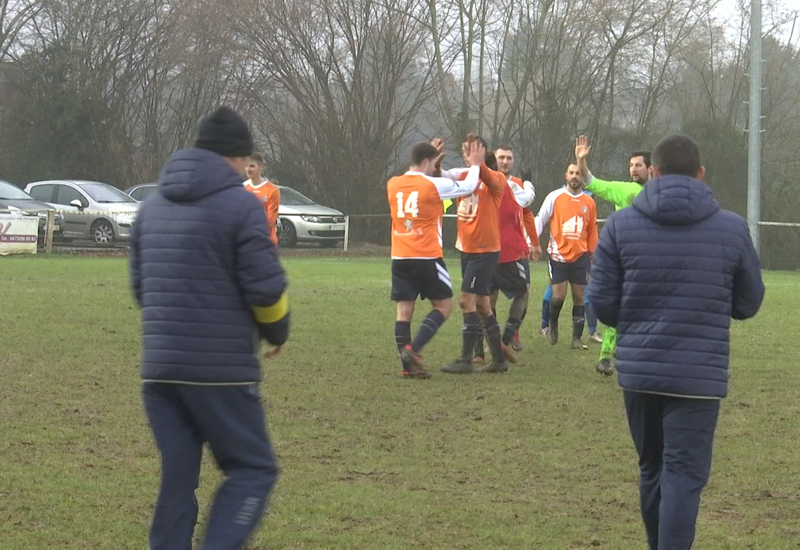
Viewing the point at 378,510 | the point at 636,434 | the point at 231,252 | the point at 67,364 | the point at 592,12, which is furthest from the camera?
the point at 592,12

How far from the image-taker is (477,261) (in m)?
11.0

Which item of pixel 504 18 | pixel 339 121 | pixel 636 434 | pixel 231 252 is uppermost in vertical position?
pixel 504 18

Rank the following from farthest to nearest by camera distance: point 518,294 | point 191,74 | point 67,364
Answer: point 191,74 → point 518,294 → point 67,364

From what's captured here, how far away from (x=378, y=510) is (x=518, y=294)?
6320 millimetres

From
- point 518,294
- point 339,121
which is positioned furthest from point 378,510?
point 339,121

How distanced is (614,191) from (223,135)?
5665 mm

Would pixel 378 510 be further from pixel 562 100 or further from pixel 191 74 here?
pixel 191 74

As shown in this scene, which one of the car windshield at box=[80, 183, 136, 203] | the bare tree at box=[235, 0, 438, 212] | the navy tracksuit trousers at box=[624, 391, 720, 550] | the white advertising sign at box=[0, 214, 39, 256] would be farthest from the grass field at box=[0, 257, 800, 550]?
the bare tree at box=[235, 0, 438, 212]

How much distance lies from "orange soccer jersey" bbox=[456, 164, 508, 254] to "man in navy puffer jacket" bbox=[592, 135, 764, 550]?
A: 576cm

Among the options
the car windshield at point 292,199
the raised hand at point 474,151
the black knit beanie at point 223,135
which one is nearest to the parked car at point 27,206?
the car windshield at point 292,199

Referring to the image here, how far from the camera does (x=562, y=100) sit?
38.9 meters

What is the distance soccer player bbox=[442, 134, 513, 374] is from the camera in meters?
10.9

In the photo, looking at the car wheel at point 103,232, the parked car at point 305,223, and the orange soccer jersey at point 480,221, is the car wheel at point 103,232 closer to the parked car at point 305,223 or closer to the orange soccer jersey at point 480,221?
the parked car at point 305,223

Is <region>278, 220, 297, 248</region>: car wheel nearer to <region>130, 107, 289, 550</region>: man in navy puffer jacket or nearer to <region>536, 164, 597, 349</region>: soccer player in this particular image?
<region>536, 164, 597, 349</region>: soccer player
